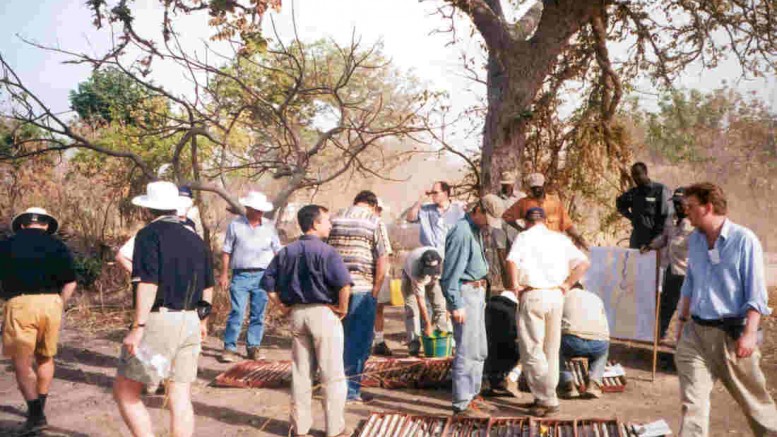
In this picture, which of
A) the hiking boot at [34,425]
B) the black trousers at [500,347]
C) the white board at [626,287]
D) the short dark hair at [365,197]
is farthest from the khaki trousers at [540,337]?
the hiking boot at [34,425]

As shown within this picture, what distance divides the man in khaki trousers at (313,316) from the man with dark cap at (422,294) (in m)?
2.68

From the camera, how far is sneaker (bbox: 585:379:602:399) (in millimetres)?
6618

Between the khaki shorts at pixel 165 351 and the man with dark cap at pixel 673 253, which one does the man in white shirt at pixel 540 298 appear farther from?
the khaki shorts at pixel 165 351

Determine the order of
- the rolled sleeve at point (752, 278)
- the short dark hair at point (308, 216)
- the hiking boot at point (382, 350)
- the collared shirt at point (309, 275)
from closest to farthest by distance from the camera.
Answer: the rolled sleeve at point (752, 278)
the collared shirt at point (309, 275)
the short dark hair at point (308, 216)
the hiking boot at point (382, 350)

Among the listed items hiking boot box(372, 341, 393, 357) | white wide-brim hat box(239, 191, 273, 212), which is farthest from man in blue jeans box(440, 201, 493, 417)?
white wide-brim hat box(239, 191, 273, 212)

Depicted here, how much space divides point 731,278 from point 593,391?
2.59 metres

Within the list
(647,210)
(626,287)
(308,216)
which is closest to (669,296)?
(626,287)

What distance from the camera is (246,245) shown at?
8078 mm

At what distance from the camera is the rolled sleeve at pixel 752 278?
4238 mm

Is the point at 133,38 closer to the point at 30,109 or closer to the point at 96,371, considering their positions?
the point at 30,109

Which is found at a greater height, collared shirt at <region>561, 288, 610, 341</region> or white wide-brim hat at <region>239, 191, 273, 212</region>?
white wide-brim hat at <region>239, 191, 273, 212</region>

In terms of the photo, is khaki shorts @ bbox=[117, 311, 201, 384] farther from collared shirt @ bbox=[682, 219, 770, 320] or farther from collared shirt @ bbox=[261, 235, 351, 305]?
collared shirt @ bbox=[682, 219, 770, 320]

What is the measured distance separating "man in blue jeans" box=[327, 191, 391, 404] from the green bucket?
1.58 meters

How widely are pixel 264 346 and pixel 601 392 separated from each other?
13.6 ft
